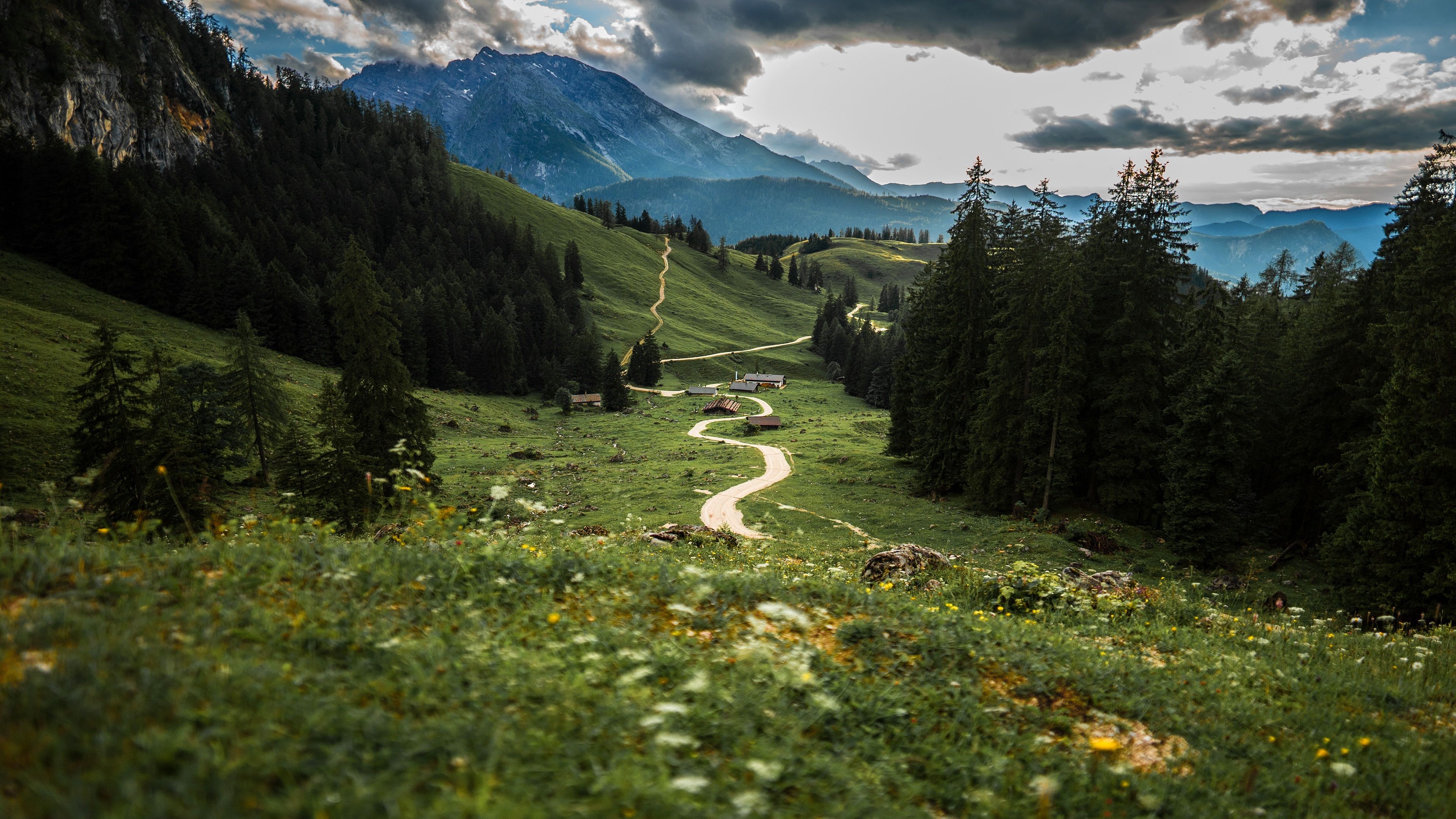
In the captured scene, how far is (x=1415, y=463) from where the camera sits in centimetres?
2069

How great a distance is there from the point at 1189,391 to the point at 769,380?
256 feet

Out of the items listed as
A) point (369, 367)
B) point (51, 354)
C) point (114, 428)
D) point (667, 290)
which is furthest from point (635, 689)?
Answer: point (667, 290)

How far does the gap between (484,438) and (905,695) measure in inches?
2451

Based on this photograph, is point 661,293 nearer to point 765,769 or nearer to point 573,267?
point 573,267

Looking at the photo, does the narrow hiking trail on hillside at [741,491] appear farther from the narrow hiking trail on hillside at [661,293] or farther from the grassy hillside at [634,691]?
the narrow hiking trail on hillside at [661,293]

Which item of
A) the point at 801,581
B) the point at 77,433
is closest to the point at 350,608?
the point at 801,581

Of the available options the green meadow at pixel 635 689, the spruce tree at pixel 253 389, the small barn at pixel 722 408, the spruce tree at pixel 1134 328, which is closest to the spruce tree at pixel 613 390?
the small barn at pixel 722 408

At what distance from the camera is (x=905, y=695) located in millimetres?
5820

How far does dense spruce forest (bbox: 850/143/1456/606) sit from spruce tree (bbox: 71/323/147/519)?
41.4 meters

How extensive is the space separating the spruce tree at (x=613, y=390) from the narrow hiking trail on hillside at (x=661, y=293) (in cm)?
1762

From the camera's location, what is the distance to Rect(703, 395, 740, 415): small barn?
78.4 m

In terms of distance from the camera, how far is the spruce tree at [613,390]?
83.5 m

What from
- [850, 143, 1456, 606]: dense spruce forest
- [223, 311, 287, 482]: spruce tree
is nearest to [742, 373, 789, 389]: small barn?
[850, 143, 1456, 606]: dense spruce forest

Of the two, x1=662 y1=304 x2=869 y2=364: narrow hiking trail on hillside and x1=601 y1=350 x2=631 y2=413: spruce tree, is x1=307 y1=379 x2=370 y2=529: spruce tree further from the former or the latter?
x1=662 y1=304 x2=869 y2=364: narrow hiking trail on hillside
